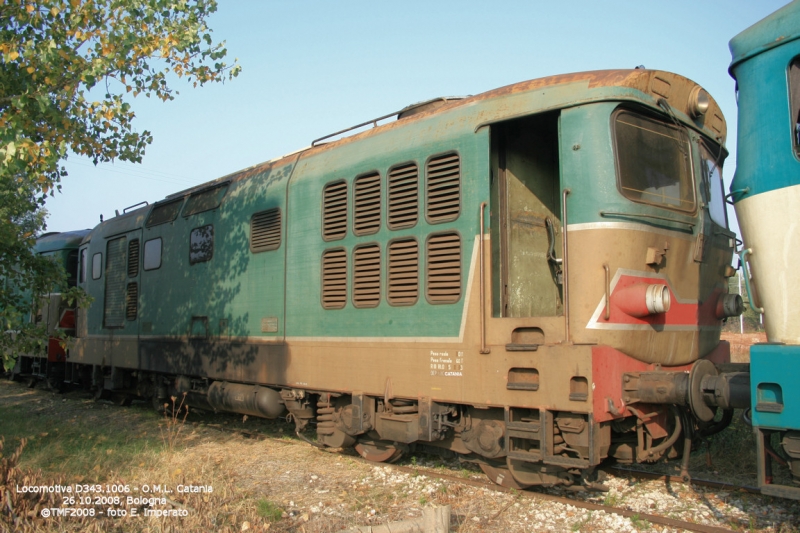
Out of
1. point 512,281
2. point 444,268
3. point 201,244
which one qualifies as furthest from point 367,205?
point 201,244

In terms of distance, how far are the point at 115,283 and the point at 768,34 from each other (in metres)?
11.6

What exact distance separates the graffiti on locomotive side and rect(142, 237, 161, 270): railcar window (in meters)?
6.71

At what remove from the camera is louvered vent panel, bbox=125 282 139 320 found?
37.8ft

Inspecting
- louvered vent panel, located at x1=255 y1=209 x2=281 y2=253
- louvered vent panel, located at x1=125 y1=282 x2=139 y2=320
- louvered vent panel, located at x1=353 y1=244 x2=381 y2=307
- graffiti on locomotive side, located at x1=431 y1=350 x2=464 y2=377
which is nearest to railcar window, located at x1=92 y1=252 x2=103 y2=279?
louvered vent panel, located at x1=125 y1=282 x2=139 y2=320

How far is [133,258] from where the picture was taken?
1188 centimetres

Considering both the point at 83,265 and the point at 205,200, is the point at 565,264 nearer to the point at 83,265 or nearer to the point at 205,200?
the point at 205,200

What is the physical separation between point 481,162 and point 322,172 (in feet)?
8.29

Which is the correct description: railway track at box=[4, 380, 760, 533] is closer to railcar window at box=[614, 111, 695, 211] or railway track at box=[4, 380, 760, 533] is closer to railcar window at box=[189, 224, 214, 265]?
railcar window at box=[614, 111, 695, 211]

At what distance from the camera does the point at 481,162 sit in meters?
5.91

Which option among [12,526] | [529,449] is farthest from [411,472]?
[12,526]

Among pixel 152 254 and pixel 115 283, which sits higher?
pixel 152 254

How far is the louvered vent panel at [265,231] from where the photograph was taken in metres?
8.39

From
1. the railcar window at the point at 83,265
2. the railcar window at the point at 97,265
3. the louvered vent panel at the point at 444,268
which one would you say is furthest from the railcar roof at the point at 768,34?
the railcar window at the point at 83,265

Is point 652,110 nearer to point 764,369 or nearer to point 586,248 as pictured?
point 586,248
